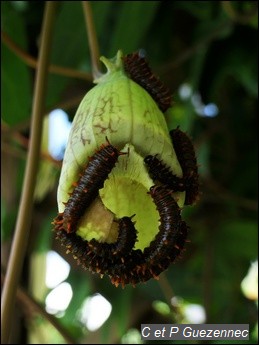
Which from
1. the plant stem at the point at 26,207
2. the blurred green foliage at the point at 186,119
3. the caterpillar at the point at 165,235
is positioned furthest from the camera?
the blurred green foliage at the point at 186,119

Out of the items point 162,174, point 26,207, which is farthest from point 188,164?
point 26,207

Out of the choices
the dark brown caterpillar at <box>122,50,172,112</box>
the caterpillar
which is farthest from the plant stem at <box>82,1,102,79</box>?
the caterpillar

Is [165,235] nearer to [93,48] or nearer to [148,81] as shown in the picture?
[148,81]

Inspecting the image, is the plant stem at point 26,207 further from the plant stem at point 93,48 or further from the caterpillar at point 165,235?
the caterpillar at point 165,235

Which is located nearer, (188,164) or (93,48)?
(188,164)

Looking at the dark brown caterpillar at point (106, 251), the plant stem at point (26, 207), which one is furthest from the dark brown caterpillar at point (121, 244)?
the plant stem at point (26, 207)

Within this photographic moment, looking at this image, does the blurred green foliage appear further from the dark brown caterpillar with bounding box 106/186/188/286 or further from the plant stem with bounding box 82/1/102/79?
the dark brown caterpillar with bounding box 106/186/188/286
